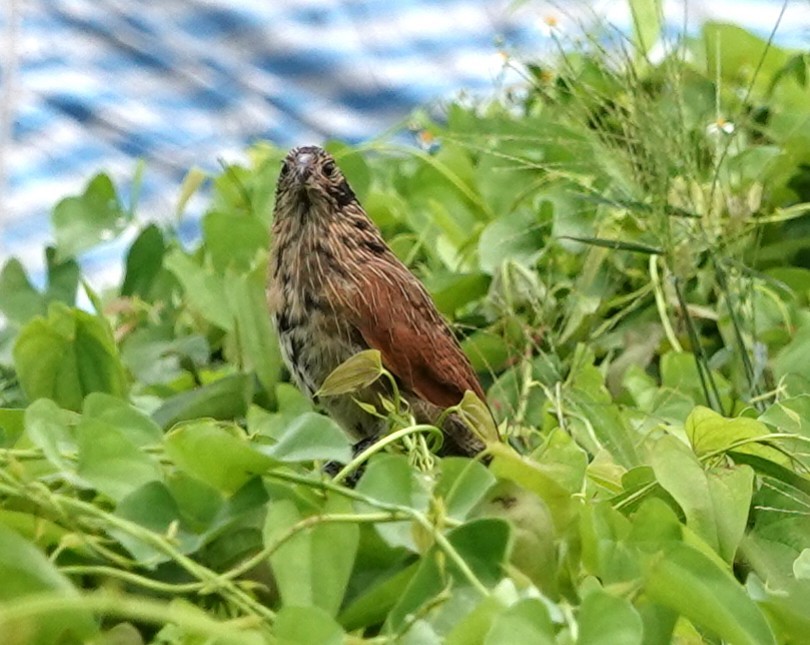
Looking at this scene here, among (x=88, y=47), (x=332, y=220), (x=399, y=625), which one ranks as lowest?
(x=399, y=625)

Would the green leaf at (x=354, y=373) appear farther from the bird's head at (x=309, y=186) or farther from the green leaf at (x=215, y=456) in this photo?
the bird's head at (x=309, y=186)

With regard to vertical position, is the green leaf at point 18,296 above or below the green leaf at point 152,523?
above

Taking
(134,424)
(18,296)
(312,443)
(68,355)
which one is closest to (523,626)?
(312,443)

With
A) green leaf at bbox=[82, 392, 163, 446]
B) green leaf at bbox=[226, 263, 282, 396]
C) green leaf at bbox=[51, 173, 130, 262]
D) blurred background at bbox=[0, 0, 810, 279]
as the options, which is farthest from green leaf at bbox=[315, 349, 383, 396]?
blurred background at bbox=[0, 0, 810, 279]

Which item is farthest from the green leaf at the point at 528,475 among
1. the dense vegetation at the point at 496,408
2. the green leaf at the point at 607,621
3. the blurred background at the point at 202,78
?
the blurred background at the point at 202,78

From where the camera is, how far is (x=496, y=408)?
3.98 ft

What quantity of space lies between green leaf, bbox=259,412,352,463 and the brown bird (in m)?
0.42

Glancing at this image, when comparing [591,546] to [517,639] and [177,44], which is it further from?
[177,44]

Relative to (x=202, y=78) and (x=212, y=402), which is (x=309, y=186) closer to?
(x=212, y=402)

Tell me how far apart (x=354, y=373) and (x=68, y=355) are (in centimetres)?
34

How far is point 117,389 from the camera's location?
108 cm

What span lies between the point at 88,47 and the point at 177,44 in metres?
0.20

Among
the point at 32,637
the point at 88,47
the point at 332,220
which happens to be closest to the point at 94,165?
the point at 88,47

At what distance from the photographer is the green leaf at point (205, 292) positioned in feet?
4.14
